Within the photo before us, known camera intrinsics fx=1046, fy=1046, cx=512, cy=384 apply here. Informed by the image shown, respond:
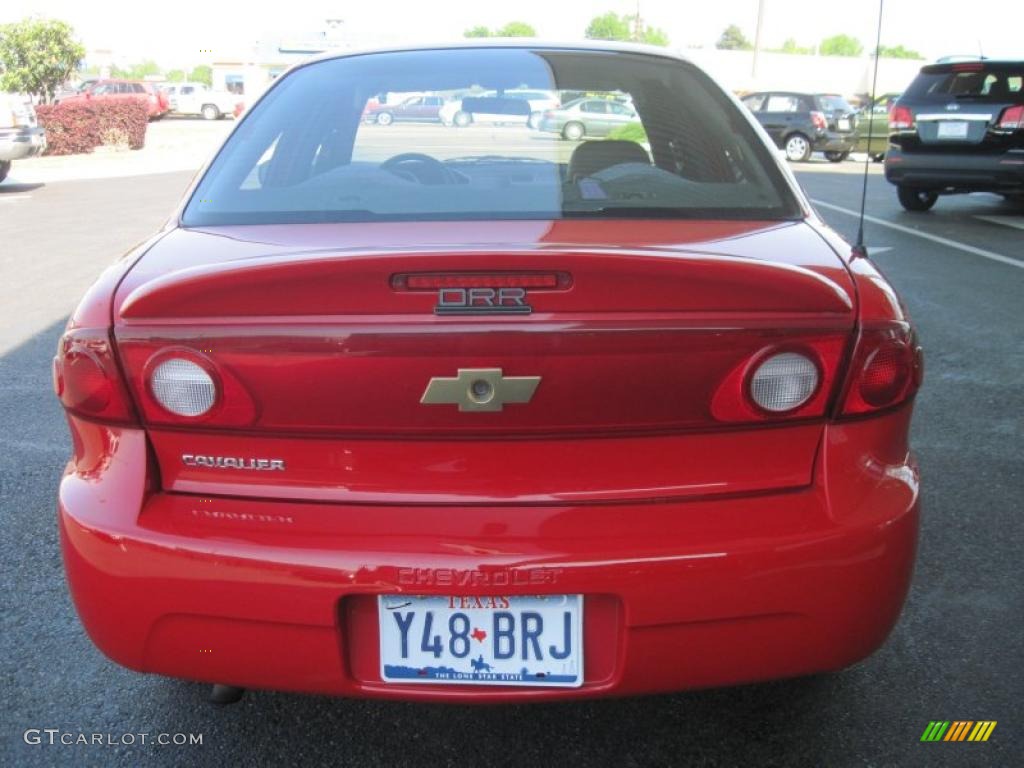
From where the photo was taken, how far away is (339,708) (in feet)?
8.01

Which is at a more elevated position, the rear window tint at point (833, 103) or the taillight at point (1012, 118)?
the taillight at point (1012, 118)

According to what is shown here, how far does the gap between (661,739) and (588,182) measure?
130 centimetres

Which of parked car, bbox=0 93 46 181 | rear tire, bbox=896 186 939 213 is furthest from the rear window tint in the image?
parked car, bbox=0 93 46 181

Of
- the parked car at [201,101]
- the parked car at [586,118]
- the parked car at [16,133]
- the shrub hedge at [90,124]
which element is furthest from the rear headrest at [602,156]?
the parked car at [201,101]

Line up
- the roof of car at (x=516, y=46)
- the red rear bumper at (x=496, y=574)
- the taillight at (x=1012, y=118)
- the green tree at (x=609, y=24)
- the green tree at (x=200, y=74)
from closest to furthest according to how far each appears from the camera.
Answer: the red rear bumper at (x=496, y=574), the roof of car at (x=516, y=46), the taillight at (x=1012, y=118), the green tree at (x=609, y=24), the green tree at (x=200, y=74)

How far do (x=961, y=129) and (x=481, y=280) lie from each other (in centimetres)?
989

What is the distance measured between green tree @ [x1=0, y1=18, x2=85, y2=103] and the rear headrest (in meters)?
26.6

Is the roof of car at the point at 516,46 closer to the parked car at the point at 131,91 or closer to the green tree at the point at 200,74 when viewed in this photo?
A: the parked car at the point at 131,91

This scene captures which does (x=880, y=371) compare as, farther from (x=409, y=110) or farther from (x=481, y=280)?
(x=409, y=110)

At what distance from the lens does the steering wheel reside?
2639 mm

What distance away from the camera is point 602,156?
2760mm

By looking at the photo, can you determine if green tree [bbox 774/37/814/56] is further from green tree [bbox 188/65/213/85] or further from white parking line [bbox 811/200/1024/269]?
white parking line [bbox 811/200/1024/269]

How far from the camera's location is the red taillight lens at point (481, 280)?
1.83 metres

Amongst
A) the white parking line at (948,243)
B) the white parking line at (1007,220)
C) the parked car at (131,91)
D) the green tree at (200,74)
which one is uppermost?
the white parking line at (948,243)
